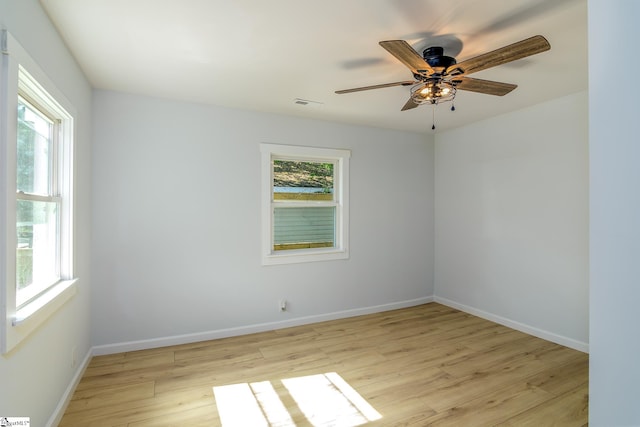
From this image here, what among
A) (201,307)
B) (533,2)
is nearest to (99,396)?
(201,307)

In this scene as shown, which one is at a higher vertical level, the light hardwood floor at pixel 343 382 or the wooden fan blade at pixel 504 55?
the wooden fan blade at pixel 504 55

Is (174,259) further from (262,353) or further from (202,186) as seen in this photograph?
(262,353)

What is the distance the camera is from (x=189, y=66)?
255 cm

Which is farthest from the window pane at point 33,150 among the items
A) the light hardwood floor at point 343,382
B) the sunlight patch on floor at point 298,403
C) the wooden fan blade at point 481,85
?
the wooden fan blade at point 481,85

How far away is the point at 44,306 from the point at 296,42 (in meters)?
2.23

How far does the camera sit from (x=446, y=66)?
2164mm

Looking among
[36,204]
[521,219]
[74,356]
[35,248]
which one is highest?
[36,204]

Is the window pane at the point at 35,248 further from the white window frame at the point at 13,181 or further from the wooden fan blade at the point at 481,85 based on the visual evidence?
the wooden fan blade at the point at 481,85

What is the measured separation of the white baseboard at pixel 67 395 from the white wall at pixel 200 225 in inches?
13.1

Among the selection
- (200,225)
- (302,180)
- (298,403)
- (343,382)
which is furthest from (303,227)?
(298,403)

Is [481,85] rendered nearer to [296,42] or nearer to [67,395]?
[296,42]

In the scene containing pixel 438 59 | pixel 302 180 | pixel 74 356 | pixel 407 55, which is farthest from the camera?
pixel 302 180

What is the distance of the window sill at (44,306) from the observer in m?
1.58

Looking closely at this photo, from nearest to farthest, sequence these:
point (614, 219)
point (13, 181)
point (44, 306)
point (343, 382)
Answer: point (614, 219)
point (13, 181)
point (44, 306)
point (343, 382)
